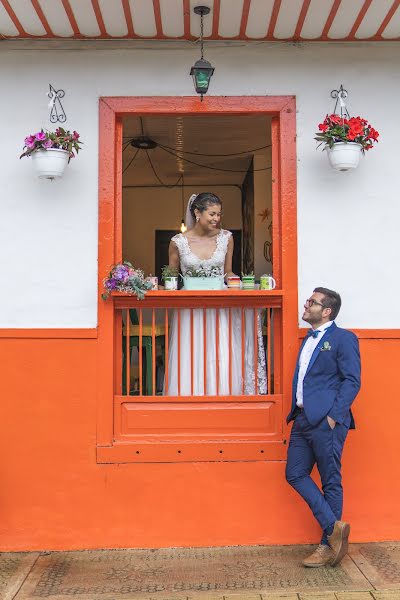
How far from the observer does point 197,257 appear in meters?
5.68

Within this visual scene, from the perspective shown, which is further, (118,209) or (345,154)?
(118,209)

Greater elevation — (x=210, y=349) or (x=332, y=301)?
(x=332, y=301)

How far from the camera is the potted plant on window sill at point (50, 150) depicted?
504 cm

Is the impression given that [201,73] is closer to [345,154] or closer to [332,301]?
[345,154]

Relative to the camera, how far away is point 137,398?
527 centimetres

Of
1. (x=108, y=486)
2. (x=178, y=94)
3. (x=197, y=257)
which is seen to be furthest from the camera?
(x=197, y=257)

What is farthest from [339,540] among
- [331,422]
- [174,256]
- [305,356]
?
[174,256]

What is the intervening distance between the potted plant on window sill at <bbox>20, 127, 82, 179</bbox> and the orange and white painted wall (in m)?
0.20

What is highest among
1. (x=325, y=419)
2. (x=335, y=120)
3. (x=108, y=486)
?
(x=335, y=120)

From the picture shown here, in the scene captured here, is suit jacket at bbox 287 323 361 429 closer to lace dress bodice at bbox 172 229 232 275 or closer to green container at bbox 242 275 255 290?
green container at bbox 242 275 255 290

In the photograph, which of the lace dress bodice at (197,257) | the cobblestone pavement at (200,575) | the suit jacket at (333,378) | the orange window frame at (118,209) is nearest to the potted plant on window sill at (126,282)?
the orange window frame at (118,209)

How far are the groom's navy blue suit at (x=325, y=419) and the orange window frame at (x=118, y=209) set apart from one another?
1.64 feet

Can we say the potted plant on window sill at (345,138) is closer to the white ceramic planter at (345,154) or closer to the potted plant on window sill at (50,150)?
the white ceramic planter at (345,154)

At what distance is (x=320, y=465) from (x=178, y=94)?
286cm
